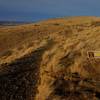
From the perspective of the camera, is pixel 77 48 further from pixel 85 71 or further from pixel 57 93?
pixel 57 93

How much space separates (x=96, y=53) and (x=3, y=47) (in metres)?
19.5

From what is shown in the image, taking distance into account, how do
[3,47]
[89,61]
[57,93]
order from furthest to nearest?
[3,47], [89,61], [57,93]

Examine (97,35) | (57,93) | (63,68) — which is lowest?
(57,93)

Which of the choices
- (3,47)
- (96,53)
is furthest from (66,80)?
(3,47)

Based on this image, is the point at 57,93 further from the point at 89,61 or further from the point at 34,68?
the point at 34,68

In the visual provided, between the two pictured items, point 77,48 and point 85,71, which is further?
point 77,48

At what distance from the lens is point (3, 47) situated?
35188 mm

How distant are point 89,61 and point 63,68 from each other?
1.19 m

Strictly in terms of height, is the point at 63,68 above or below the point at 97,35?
below

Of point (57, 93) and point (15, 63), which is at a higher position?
point (15, 63)

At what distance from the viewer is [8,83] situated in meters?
18.0

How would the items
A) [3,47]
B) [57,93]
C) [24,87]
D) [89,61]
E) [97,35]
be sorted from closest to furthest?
[57,93], [89,61], [24,87], [97,35], [3,47]

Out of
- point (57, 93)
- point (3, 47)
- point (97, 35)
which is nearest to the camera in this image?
point (57, 93)

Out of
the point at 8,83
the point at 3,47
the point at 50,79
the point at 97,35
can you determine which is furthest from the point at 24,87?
the point at 3,47
